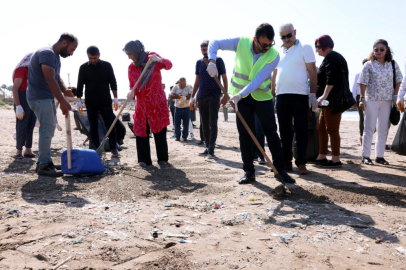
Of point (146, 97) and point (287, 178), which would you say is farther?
point (146, 97)

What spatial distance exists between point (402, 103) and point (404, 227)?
Result: 124 inches

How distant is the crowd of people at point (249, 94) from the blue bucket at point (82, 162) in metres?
0.20

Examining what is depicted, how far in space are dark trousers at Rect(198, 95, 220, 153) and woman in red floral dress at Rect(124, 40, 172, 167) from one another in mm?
970

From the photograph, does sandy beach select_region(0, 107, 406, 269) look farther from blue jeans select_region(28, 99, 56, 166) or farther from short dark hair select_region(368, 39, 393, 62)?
short dark hair select_region(368, 39, 393, 62)

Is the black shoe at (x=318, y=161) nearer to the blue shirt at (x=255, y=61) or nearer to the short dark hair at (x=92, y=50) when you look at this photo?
the blue shirt at (x=255, y=61)

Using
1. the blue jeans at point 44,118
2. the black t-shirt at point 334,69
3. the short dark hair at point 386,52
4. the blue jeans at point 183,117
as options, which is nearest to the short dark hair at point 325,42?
the black t-shirt at point 334,69

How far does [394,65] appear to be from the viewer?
608 centimetres

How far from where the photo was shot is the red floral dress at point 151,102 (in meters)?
5.73

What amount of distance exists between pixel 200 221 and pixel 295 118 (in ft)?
7.89

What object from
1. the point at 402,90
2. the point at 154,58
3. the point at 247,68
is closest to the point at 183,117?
the point at 154,58

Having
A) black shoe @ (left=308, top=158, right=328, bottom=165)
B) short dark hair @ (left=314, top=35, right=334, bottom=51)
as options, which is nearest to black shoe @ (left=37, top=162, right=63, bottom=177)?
black shoe @ (left=308, top=158, right=328, bottom=165)

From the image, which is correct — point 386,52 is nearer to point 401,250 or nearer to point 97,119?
point 401,250

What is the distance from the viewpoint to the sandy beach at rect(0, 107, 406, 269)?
253 centimetres

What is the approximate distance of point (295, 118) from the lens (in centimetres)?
511
